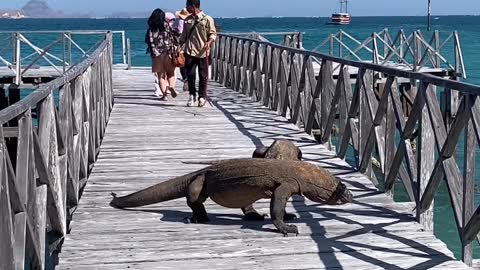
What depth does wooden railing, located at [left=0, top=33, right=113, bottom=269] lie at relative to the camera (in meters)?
4.22

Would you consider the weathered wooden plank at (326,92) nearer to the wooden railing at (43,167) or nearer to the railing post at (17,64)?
the wooden railing at (43,167)

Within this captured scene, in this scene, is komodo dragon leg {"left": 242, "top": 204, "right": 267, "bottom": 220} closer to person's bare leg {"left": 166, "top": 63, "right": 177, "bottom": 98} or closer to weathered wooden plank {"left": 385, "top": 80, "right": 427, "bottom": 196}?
weathered wooden plank {"left": 385, "top": 80, "right": 427, "bottom": 196}

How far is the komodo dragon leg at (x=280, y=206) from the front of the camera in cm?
588

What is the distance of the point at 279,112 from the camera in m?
12.6

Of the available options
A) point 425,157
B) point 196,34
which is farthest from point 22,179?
point 196,34

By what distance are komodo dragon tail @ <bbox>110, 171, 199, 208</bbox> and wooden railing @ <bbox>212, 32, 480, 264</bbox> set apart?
1.46 m

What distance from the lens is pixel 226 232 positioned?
6.02 m

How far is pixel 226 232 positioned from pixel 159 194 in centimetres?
69

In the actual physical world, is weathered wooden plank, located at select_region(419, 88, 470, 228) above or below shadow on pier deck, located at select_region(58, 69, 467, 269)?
above

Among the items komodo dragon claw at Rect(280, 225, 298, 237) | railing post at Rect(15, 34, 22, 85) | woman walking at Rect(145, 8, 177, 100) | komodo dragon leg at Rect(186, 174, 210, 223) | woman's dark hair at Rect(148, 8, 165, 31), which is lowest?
railing post at Rect(15, 34, 22, 85)

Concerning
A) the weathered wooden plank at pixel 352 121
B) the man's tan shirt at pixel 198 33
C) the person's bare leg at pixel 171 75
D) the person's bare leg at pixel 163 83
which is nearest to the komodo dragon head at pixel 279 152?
the weathered wooden plank at pixel 352 121

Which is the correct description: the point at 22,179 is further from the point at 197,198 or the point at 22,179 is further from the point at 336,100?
the point at 336,100

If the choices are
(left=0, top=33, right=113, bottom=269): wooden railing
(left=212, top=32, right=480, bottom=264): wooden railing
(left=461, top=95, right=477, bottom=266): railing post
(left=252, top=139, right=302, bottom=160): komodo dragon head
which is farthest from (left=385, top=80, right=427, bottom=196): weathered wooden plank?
(left=0, top=33, right=113, bottom=269): wooden railing

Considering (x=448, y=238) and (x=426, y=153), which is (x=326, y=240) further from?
(x=448, y=238)
